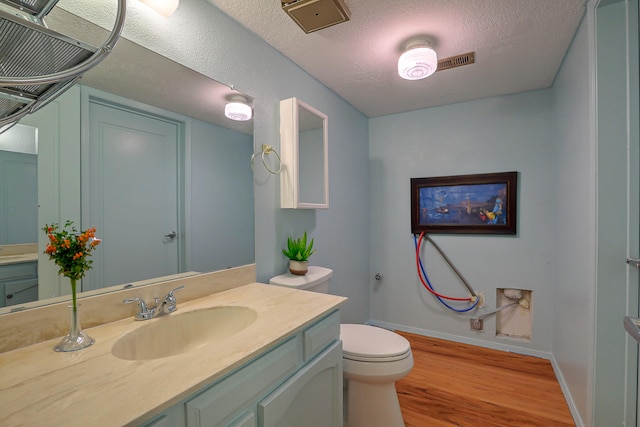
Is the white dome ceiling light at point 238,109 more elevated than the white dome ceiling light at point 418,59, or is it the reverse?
the white dome ceiling light at point 418,59

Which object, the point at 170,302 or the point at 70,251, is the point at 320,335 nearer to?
the point at 170,302

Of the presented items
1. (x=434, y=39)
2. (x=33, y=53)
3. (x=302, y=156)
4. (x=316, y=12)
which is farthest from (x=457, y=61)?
(x=33, y=53)

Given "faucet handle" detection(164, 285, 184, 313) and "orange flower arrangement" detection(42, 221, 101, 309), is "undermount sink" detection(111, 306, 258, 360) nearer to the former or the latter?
"faucet handle" detection(164, 285, 184, 313)

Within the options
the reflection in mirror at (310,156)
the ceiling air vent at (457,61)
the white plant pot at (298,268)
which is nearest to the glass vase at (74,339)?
the white plant pot at (298,268)

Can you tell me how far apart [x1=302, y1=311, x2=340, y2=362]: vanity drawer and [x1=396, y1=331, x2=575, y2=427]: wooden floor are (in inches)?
36.5

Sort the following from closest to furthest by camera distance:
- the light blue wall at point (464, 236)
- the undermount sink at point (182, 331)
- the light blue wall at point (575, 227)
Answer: the undermount sink at point (182, 331) → the light blue wall at point (575, 227) → the light blue wall at point (464, 236)

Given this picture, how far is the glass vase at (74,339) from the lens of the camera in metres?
0.81

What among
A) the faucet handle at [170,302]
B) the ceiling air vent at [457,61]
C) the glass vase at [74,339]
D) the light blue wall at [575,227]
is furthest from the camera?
the ceiling air vent at [457,61]

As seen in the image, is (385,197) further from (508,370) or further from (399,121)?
(508,370)

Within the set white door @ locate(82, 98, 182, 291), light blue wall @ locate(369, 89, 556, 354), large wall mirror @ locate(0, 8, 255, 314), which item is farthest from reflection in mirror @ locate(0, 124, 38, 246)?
light blue wall @ locate(369, 89, 556, 354)

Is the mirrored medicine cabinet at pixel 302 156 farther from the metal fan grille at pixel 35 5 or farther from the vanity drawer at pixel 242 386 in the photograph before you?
the metal fan grille at pixel 35 5

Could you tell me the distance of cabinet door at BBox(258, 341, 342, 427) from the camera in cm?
87

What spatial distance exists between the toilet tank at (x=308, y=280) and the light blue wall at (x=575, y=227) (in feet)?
4.44

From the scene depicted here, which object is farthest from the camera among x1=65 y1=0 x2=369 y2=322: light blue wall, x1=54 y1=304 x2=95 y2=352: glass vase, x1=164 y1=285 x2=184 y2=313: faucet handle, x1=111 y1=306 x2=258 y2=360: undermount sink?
x1=65 y1=0 x2=369 y2=322: light blue wall
